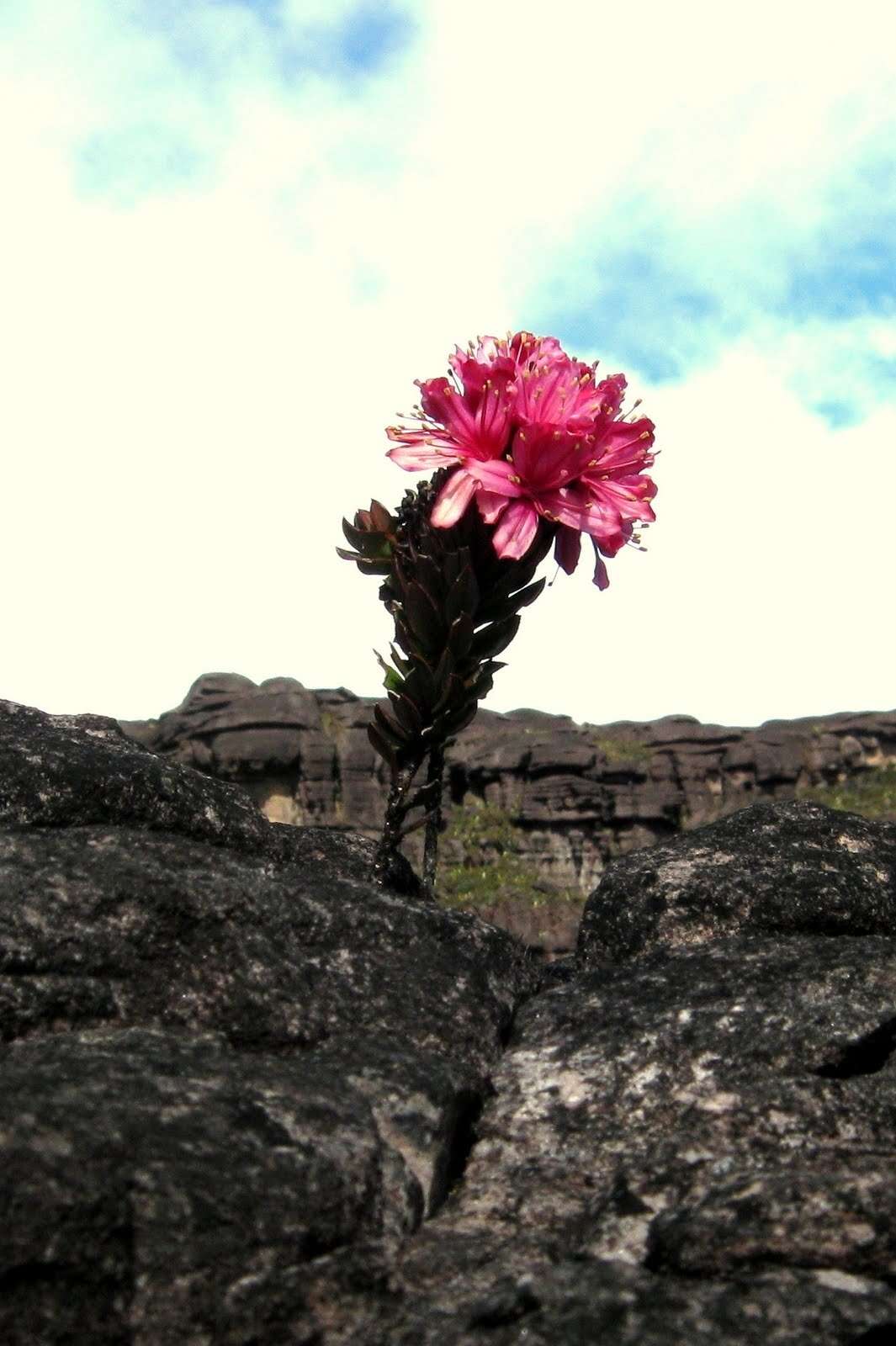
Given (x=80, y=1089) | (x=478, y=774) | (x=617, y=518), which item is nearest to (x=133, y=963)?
(x=80, y=1089)

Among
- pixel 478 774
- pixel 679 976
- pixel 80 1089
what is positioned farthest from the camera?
pixel 478 774

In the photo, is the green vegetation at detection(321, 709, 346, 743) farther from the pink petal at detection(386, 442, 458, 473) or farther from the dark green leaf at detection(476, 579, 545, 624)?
the pink petal at detection(386, 442, 458, 473)

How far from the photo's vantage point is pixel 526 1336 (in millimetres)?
2396

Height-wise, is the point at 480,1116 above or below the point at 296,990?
below

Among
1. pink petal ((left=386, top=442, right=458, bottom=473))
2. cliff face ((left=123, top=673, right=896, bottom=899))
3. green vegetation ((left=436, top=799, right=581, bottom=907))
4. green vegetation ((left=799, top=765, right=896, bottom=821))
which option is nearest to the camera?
pink petal ((left=386, top=442, right=458, bottom=473))

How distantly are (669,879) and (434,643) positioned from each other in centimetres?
100

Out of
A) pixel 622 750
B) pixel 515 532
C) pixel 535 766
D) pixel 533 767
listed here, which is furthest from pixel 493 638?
pixel 622 750

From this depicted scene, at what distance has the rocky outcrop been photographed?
252cm

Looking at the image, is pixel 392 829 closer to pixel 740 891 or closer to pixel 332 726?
pixel 740 891

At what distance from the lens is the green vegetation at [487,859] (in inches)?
2842

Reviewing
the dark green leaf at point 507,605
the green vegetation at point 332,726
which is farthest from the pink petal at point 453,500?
the green vegetation at point 332,726

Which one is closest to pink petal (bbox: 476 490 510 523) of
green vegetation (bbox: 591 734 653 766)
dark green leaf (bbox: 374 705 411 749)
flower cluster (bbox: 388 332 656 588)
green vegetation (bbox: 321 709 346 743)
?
flower cluster (bbox: 388 332 656 588)

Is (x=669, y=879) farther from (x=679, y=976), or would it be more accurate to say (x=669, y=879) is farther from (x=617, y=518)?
(x=617, y=518)

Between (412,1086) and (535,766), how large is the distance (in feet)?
244
